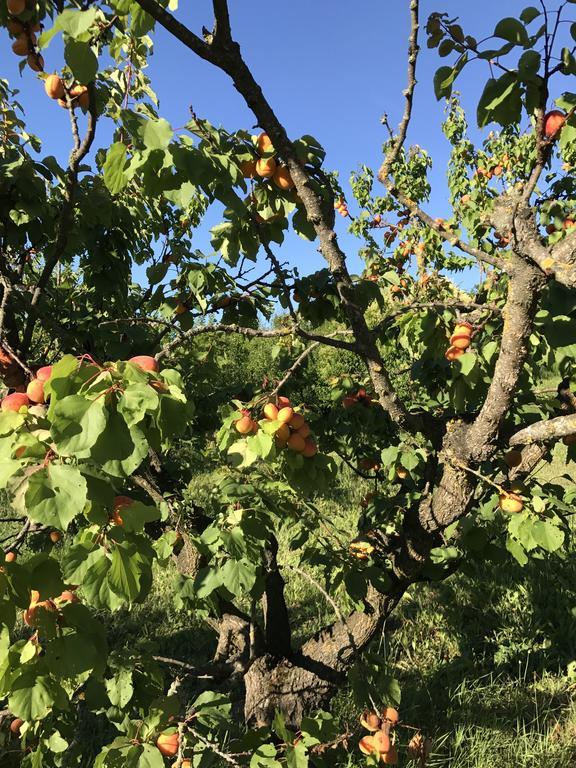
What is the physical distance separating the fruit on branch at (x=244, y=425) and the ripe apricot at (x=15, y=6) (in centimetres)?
127

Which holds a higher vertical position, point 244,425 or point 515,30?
point 515,30

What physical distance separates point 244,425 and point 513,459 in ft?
4.10

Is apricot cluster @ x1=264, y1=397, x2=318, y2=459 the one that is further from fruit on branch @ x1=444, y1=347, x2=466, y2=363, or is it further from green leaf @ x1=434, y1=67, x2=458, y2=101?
green leaf @ x1=434, y1=67, x2=458, y2=101

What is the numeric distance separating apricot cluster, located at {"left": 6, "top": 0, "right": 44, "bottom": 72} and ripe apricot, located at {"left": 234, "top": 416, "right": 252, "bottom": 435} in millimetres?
1202

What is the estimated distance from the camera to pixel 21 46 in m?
1.47

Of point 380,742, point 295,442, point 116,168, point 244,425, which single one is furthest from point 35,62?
point 380,742

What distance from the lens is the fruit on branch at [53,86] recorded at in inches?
55.9

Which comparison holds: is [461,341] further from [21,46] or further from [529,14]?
[21,46]

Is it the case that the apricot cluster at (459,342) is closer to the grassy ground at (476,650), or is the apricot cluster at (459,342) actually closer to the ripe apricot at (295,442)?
the ripe apricot at (295,442)

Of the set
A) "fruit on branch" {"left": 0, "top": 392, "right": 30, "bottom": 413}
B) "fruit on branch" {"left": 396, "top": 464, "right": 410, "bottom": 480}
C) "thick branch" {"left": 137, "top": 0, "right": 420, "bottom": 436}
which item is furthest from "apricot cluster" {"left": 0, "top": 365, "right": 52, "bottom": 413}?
"fruit on branch" {"left": 396, "top": 464, "right": 410, "bottom": 480}

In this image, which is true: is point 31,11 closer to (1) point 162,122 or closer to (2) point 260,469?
(1) point 162,122

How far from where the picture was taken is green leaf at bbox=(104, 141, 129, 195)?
1.08 metres

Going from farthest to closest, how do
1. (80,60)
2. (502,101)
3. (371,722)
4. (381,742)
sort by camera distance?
(371,722) → (381,742) → (502,101) → (80,60)

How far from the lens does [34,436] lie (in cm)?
84
